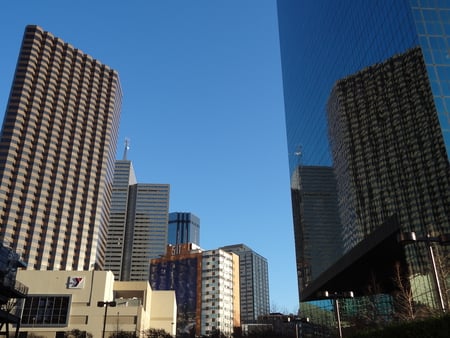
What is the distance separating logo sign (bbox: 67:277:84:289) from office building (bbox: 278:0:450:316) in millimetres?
40129

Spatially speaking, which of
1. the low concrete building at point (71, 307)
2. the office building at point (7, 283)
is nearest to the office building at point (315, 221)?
the low concrete building at point (71, 307)

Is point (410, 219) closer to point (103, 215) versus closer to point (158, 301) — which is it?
point (158, 301)

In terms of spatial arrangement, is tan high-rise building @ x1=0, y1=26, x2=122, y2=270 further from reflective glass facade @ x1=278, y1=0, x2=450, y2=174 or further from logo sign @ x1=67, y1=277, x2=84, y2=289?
reflective glass facade @ x1=278, y1=0, x2=450, y2=174

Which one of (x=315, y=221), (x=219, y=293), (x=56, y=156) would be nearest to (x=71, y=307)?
(x=315, y=221)

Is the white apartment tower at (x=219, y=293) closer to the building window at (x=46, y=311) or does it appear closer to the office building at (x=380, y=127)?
the building window at (x=46, y=311)

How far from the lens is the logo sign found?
268 ft

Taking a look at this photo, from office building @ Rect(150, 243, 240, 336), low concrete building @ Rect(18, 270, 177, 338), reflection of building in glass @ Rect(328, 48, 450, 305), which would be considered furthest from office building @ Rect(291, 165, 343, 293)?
office building @ Rect(150, 243, 240, 336)

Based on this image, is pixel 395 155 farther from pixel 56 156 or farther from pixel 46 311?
pixel 56 156

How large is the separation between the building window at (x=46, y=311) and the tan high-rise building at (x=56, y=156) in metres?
60.5

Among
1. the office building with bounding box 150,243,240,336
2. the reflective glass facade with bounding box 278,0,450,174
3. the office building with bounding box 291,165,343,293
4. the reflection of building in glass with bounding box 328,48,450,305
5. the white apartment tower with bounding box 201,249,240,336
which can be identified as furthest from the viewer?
the office building with bounding box 150,243,240,336

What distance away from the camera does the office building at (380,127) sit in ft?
133

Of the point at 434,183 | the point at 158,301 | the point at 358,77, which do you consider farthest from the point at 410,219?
the point at 158,301

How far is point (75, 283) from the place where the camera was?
8181 centimetres

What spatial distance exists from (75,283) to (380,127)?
59880 millimetres
